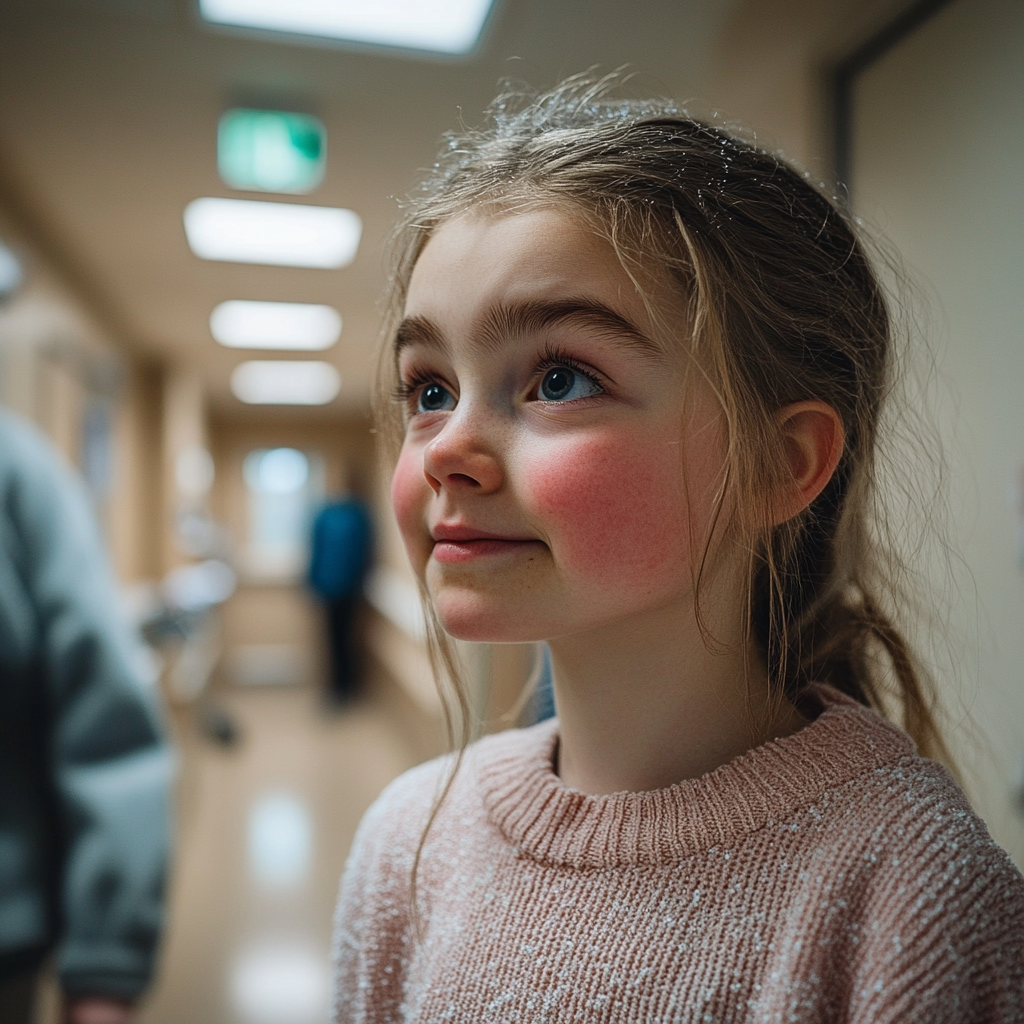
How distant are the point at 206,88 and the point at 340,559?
4289 mm

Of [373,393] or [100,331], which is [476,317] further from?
[100,331]

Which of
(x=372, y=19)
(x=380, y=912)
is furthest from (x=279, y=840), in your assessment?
(x=380, y=912)

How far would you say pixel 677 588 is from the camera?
46cm

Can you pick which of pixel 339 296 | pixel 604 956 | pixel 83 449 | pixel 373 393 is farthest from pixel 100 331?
pixel 604 956

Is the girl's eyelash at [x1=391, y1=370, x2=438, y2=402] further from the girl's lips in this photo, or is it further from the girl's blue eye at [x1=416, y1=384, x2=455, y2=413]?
the girl's lips

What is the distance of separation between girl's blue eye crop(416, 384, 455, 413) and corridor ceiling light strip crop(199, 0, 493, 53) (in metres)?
1.36

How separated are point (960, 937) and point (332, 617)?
6.11m

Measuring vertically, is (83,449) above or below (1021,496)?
above

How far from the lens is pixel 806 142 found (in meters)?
0.76

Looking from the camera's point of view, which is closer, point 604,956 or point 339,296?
point 604,956

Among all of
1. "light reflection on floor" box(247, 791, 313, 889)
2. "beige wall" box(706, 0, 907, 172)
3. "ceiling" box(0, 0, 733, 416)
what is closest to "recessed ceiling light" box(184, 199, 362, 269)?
"ceiling" box(0, 0, 733, 416)

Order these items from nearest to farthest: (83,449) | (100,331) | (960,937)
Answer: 1. (960,937)
2. (83,449)
3. (100,331)

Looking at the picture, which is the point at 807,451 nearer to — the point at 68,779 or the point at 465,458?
the point at 465,458

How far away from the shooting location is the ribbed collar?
458mm
